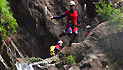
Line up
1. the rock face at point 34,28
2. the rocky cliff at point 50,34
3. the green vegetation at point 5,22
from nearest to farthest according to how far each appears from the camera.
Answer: the rocky cliff at point 50,34, the green vegetation at point 5,22, the rock face at point 34,28

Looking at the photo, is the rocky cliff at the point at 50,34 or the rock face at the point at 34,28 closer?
the rocky cliff at the point at 50,34

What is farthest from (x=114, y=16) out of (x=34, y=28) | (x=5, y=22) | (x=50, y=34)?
(x=34, y=28)

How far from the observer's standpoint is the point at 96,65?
711cm

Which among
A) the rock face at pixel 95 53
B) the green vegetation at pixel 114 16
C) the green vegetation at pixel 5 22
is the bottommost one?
the rock face at pixel 95 53

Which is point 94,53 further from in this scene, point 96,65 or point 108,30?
point 108,30

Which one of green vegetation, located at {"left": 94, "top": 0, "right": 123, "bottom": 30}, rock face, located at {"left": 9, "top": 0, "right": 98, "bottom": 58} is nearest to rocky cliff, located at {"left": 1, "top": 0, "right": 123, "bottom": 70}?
rock face, located at {"left": 9, "top": 0, "right": 98, "bottom": 58}

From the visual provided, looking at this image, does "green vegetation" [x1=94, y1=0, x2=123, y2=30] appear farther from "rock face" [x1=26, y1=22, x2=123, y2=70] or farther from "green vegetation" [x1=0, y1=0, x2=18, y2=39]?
"green vegetation" [x1=0, y1=0, x2=18, y2=39]

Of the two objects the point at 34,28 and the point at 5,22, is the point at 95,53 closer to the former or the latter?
the point at 5,22

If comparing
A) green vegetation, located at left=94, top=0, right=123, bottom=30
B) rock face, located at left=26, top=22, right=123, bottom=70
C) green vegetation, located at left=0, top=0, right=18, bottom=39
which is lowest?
rock face, located at left=26, top=22, right=123, bottom=70

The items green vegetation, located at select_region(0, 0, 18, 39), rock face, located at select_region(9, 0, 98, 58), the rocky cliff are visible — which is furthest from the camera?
rock face, located at select_region(9, 0, 98, 58)

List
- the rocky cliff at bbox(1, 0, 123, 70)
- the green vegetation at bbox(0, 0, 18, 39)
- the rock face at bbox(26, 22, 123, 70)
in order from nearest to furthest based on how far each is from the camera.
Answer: the rock face at bbox(26, 22, 123, 70), the rocky cliff at bbox(1, 0, 123, 70), the green vegetation at bbox(0, 0, 18, 39)

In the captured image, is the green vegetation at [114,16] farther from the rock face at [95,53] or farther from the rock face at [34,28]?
the rock face at [34,28]

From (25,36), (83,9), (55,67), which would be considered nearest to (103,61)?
(55,67)

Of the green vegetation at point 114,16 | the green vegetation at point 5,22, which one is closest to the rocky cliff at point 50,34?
the green vegetation at point 114,16
